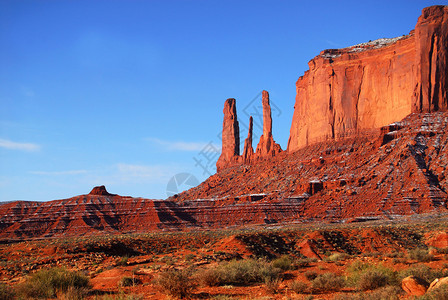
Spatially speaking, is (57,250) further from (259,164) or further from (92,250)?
(259,164)

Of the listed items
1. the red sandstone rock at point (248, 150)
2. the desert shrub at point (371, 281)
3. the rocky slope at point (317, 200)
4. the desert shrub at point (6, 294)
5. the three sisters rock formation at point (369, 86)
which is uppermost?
the three sisters rock formation at point (369, 86)

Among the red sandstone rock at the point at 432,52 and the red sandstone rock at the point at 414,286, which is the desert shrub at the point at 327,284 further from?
the red sandstone rock at the point at 432,52

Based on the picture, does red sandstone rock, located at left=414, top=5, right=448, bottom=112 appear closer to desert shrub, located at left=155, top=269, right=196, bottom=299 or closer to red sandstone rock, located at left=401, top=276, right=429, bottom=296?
red sandstone rock, located at left=401, top=276, right=429, bottom=296

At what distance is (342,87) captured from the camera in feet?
333

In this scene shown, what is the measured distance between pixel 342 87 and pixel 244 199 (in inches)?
1523

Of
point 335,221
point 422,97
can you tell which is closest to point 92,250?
point 335,221

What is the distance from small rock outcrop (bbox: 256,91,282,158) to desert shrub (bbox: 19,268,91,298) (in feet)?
328

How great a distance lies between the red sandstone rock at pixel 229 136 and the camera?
436ft

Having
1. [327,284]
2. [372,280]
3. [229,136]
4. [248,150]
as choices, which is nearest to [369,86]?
[248,150]

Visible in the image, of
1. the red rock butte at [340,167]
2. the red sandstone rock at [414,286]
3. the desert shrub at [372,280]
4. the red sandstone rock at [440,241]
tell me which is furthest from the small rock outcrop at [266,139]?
the red sandstone rock at [414,286]

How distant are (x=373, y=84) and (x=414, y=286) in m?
90.7

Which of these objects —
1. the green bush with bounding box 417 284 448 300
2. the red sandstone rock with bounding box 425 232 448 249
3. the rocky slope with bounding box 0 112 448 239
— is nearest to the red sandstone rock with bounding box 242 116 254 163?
the rocky slope with bounding box 0 112 448 239

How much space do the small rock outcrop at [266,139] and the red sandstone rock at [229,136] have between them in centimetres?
1285

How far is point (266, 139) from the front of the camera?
392ft
